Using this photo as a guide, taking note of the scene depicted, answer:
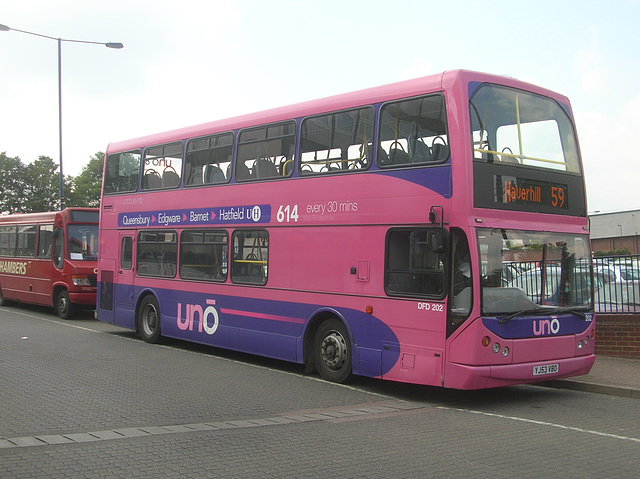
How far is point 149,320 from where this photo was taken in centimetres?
1508

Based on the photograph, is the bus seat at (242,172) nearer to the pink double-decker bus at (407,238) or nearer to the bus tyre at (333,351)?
the pink double-decker bus at (407,238)

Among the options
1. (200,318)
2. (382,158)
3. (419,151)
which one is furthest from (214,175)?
(419,151)

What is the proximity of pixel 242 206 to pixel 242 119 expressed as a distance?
1637 millimetres

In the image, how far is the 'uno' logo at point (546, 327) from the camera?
29.8 feet

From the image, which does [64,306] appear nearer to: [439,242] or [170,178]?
[170,178]

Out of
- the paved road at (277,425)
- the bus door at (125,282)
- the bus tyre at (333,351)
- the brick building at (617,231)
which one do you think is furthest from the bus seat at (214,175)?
the brick building at (617,231)

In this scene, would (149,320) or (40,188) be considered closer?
(149,320)

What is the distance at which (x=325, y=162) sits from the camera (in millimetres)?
10680

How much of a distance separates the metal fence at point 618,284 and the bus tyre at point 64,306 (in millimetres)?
14237

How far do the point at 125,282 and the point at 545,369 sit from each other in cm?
992

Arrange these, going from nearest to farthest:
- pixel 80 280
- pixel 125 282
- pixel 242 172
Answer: pixel 242 172 → pixel 125 282 → pixel 80 280

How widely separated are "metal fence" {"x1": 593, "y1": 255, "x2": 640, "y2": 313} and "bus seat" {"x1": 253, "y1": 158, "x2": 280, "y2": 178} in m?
6.20

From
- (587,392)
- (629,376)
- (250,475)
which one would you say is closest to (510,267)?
(587,392)

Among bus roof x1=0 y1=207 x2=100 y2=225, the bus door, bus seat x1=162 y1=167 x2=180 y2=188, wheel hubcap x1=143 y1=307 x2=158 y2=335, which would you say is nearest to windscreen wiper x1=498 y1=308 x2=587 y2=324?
bus seat x1=162 y1=167 x2=180 y2=188
